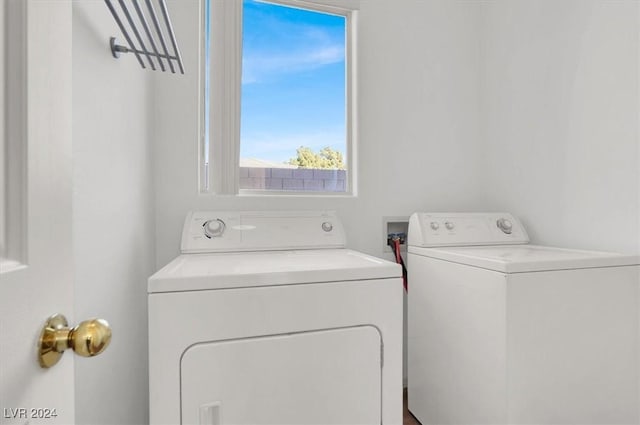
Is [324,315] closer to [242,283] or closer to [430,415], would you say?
[242,283]

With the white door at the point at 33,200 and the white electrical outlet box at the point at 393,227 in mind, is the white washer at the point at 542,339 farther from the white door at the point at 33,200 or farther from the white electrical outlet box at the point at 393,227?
the white door at the point at 33,200

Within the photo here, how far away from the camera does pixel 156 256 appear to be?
162 cm

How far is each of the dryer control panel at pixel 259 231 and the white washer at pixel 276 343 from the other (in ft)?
1.06

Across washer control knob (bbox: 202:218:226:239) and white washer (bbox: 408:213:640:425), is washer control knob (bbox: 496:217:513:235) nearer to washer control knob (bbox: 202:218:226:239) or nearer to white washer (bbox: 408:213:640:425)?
white washer (bbox: 408:213:640:425)

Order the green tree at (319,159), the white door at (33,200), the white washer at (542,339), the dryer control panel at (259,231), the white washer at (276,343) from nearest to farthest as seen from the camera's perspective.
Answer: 1. the white door at (33,200)
2. the white washer at (276,343)
3. the white washer at (542,339)
4. the dryer control panel at (259,231)
5. the green tree at (319,159)

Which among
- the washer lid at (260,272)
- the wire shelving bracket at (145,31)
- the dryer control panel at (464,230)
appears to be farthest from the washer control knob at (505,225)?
the wire shelving bracket at (145,31)

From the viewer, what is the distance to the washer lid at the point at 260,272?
0.91m

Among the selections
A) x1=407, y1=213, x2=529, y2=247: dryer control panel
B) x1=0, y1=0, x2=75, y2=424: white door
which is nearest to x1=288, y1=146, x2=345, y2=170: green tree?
x1=407, y1=213, x2=529, y2=247: dryer control panel

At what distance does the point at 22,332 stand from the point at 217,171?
118cm

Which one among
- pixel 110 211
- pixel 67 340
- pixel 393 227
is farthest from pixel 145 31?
pixel 393 227

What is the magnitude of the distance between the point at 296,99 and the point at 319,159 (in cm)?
37

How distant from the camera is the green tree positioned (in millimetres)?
1918

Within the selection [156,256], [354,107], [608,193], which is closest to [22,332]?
[156,256]

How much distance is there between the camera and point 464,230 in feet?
5.69
